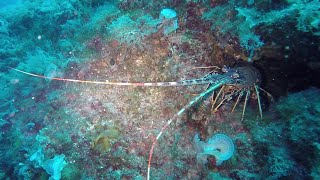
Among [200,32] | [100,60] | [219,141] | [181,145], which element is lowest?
[181,145]

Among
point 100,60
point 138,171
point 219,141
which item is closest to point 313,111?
point 219,141

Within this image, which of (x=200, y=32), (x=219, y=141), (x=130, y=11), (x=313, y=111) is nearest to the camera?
(x=313, y=111)

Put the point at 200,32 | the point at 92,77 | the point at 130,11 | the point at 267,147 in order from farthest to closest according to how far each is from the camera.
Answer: the point at 130,11, the point at 92,77, the point at 200,32, the point at 267,147

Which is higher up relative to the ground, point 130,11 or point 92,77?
point 130,11

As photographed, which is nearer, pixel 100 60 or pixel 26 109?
pixel 100 60

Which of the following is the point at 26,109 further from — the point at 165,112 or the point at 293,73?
the point at 293,73

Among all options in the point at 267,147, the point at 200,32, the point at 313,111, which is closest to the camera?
the point at 313,111

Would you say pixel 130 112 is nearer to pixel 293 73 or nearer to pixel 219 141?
pixel 219 141

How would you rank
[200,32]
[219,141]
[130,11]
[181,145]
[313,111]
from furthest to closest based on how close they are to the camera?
[130,11]
[200,32]
[181,145]
[219,141]
[313,111]

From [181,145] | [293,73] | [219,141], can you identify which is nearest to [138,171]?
[181,145]
